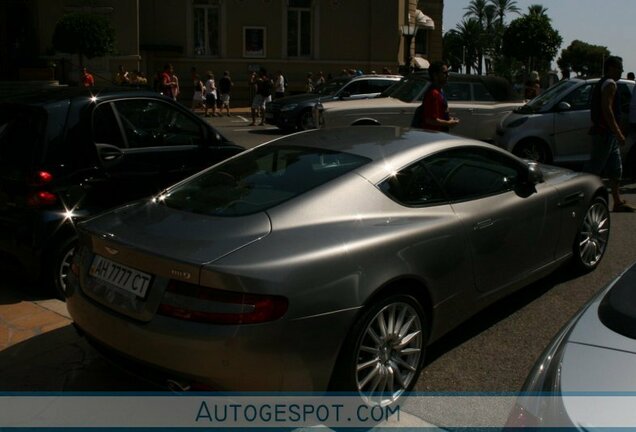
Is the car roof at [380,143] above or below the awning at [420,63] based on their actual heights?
below

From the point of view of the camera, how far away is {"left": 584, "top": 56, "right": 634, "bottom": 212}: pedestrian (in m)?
8.48

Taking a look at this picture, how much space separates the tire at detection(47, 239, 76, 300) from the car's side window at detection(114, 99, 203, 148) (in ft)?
3.65

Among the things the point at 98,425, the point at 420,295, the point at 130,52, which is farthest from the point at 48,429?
the point at 130,52

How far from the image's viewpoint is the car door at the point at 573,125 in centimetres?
1130

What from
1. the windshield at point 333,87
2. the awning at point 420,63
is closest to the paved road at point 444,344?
the windshield at point 333,87

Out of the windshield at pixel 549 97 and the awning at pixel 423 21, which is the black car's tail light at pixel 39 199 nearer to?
the windshield at pixel 549 97

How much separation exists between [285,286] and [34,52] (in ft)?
88.0

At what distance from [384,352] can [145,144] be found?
3354 millimetres

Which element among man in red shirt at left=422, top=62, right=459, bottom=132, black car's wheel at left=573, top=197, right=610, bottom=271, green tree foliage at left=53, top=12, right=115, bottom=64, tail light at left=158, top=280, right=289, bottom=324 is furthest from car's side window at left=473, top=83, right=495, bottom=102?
green tree foliage at left=53, top=12, right=115, bottom=64

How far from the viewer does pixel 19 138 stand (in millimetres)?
5438

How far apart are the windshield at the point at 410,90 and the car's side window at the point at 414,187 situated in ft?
29.0

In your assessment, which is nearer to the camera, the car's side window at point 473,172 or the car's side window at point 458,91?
the car's side window at point 473,172

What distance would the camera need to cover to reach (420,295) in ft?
12.8

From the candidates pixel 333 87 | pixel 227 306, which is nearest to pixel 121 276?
pixel 227 306
